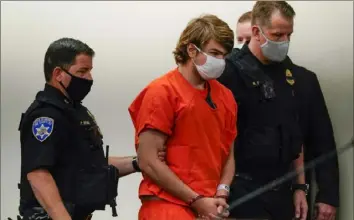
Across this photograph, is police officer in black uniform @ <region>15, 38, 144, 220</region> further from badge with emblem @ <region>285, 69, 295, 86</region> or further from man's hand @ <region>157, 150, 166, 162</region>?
badge with emblem @ <region>285, 69, 295, 86</region>

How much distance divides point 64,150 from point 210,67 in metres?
0.51

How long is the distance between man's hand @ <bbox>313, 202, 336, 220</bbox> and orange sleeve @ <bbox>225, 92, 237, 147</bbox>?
1.80 ft

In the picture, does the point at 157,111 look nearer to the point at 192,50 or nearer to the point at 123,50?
the point at 192,50

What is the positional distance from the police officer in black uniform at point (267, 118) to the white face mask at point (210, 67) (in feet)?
0.83

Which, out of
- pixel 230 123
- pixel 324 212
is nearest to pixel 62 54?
pixel 230 123

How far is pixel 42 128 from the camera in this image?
1805 millimetres

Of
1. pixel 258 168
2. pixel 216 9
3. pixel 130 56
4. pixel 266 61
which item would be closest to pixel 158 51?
pixel 130 56

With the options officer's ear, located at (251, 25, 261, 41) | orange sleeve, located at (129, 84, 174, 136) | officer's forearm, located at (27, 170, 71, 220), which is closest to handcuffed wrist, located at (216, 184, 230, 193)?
orange sleeve, located at (129, 84, 174, 136)

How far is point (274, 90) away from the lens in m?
2.16

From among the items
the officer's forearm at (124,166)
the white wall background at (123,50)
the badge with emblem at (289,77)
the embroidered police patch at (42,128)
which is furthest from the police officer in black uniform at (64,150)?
the badge with emblem at (289,77)

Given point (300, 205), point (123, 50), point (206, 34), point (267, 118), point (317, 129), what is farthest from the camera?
point (123, 50)

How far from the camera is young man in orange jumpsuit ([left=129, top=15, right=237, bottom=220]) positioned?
182 cm

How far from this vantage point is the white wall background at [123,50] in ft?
8.48

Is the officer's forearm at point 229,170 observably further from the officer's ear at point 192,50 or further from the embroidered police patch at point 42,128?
the embroidered police patch at point 42,128
